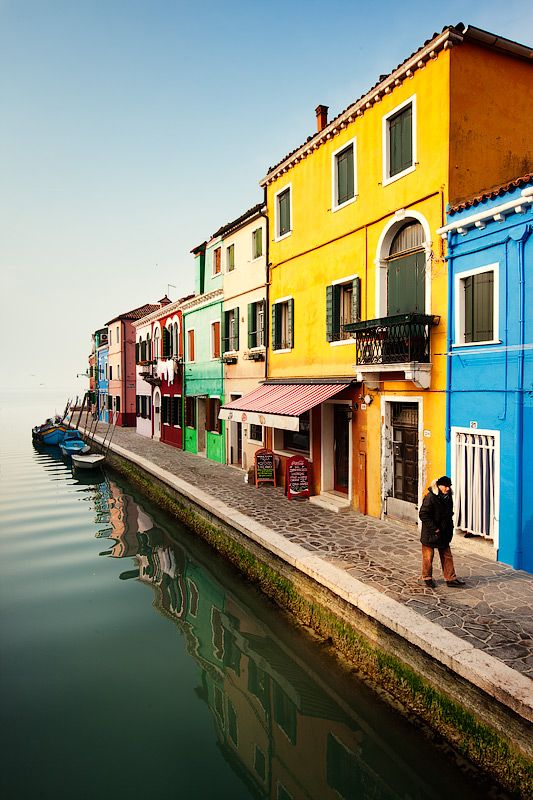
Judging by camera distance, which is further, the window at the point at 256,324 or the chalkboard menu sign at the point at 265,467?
the window at the point at 256,324

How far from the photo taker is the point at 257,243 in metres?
18.2

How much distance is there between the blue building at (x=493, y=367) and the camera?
27.8ft

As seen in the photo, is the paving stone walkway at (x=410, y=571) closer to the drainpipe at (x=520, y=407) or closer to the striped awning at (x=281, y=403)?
the drainpipe at (x=520, y=407)

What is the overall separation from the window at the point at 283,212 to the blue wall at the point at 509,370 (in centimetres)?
747

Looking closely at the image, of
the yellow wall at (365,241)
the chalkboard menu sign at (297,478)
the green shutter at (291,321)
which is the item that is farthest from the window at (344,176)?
the chalkboard menu sign at (297,478)

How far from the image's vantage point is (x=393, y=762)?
18.8ft

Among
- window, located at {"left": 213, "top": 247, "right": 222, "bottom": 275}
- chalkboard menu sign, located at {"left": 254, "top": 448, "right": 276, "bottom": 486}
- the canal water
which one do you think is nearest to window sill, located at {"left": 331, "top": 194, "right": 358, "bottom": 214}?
chalkboard menu sign, located at {"left": 254, "top": 448, "right": 276, "bottom": 486}

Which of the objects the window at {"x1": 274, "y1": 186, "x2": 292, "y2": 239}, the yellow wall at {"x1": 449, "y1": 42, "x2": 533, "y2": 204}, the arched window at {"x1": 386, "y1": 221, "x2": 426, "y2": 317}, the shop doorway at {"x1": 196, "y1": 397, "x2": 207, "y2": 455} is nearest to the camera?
the yellow wall at {"x1": 449, "y1": 42, "x2": 533, "y2": 204}

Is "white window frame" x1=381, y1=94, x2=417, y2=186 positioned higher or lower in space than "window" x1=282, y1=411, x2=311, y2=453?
higher

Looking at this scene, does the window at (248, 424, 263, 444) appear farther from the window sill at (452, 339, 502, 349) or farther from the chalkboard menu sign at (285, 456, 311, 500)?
the window sill at (452, 339, 502, 349)

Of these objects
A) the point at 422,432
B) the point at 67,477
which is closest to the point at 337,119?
the point at 422,432

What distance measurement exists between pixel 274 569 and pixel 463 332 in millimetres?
5988

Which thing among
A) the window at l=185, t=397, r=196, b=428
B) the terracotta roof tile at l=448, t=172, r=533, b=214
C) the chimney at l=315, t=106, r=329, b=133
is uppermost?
the chimney at l=315, t=106, r=329, b=133

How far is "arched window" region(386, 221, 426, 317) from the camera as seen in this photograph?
10805mm
